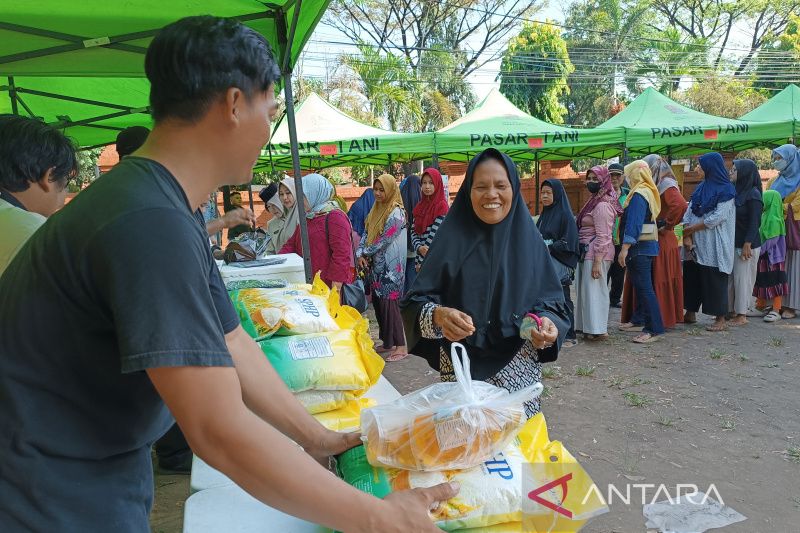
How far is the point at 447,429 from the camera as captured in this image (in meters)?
1.35

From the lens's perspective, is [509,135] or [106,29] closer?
[106,29]

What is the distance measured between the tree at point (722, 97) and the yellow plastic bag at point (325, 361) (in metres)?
32.4

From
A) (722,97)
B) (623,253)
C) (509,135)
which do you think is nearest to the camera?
(623,253)

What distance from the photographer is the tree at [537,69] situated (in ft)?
100

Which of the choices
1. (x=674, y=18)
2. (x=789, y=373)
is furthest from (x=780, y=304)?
(x=674, y=18)

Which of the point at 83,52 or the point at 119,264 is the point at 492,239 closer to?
the point at 119,264

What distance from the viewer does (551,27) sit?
100 feet

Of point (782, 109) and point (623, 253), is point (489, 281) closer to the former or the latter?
point (623, 253)

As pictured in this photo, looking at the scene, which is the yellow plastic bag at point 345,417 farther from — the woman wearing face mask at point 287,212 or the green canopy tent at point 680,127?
the green canopy tent at point 680,127

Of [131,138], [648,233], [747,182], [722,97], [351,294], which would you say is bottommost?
[351,294]

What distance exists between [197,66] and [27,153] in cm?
150

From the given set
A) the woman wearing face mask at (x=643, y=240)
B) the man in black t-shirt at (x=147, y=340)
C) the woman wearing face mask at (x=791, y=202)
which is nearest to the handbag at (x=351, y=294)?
the woman wearing face mask at (x=643, y=240)

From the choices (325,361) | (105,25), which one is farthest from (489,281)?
(105,25)

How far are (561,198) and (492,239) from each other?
3785 millimetres
